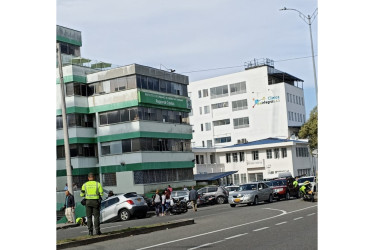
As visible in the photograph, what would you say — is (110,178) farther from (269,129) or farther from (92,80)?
(269,129)

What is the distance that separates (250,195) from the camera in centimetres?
3459

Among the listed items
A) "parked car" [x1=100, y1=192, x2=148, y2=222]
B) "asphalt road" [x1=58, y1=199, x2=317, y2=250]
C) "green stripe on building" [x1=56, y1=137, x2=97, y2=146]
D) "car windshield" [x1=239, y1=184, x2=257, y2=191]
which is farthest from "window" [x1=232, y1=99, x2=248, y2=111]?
"asphalt road" [x1=58, y1=199, x2=317, y2=250]

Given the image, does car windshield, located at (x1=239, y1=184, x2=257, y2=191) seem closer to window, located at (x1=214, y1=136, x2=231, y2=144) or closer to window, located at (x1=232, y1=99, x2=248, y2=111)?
window, located at (x1=232, y1=99, x2=248, y2=111)

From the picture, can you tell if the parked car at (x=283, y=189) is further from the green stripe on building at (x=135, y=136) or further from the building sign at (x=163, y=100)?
the building sign at (x=163, y=100)

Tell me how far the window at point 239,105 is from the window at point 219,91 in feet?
7.73

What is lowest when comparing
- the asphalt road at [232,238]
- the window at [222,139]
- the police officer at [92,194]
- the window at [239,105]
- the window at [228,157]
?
the asphalt road at [232,238]

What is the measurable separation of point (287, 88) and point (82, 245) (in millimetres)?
70773

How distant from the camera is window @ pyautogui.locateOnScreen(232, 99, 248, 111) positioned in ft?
283

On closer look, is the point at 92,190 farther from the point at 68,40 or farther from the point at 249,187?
the point at 68,40

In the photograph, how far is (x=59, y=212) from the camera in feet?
112

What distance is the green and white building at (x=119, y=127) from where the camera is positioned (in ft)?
169

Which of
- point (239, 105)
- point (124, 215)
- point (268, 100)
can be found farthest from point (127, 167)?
point (239, 105)

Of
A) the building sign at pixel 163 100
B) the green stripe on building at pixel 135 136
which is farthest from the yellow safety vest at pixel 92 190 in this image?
the building sign at pixel 163 100
